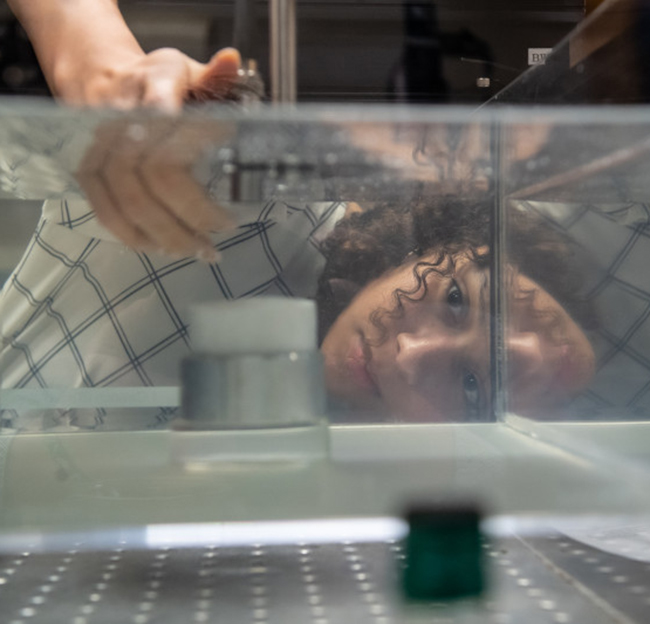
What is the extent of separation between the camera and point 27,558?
1.17 ft

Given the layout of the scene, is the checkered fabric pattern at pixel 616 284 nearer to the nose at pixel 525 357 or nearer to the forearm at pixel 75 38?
the nose at pixel 525 357

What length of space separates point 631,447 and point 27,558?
0.31 metres

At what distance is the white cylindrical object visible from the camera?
0.29m

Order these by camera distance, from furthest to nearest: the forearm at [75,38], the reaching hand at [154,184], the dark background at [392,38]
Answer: the dark background at [392,38], the forearm at [75,38], the reaching hand at [154,184]

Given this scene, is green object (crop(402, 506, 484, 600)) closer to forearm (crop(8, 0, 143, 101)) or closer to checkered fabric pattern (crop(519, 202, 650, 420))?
checkered fabric pattern (crop(519, 202, 650, 420))

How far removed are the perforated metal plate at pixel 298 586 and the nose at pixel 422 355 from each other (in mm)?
85

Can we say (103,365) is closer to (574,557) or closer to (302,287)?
(302,287)

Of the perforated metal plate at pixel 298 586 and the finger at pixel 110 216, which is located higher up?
the finger at pixel 110 216

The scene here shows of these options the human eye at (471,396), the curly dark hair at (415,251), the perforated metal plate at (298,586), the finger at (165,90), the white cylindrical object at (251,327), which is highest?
the finger at (165,90)

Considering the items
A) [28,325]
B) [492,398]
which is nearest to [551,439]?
[492,398]

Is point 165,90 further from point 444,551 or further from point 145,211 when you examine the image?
point 444,551

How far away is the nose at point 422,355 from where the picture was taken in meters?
0.33

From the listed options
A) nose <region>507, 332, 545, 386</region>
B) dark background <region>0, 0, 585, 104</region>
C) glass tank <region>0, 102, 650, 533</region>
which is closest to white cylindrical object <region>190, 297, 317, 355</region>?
glass tank <region>0, 102, 650, 533</region>

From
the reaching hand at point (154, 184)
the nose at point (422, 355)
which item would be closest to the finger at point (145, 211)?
the reaching hand at point (154, 184)
